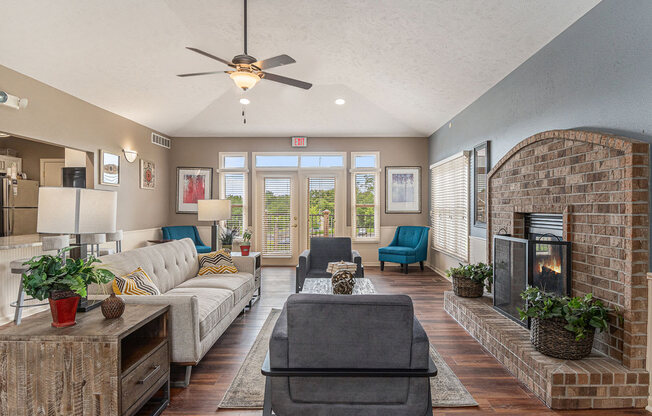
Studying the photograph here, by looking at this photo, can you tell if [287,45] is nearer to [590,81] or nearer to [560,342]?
[590,81]

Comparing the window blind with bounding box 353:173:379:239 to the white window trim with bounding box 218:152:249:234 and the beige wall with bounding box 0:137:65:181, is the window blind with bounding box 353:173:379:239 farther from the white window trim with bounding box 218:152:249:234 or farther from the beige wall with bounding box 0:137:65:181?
Result: the beige wall with bounding box 0:137:65:181

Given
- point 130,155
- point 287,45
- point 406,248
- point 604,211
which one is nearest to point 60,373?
point 604,211

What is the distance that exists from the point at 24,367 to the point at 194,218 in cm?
602

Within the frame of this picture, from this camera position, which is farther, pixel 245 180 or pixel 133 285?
pixel 245 180

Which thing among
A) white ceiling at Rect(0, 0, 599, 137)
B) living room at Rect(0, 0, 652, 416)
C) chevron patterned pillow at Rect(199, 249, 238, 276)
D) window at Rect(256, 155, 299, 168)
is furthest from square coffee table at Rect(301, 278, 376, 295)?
window at Rect(256, 155, 299, 168)

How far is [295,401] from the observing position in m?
1.74

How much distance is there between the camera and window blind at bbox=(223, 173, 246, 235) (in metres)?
7.70

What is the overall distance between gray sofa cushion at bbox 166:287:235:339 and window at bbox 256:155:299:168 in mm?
4528

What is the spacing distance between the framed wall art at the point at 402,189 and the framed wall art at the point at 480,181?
2567 mm

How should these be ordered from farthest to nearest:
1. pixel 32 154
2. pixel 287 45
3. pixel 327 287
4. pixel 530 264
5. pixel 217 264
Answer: pixel 32 154
pixel 287 45
pixel 217 264
pixel 327 287
pixel 530 264

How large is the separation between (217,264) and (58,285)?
8.33ft

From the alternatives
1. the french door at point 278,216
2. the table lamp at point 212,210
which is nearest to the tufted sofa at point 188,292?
the table lamp at point 212,210

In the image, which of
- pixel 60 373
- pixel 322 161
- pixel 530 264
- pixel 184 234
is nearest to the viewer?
pixel 60 373

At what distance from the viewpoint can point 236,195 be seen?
773 centimetres
